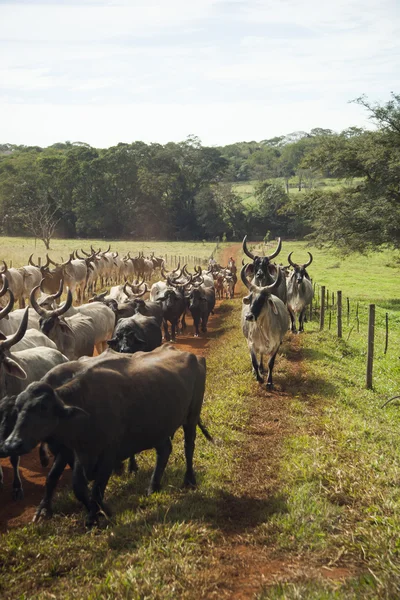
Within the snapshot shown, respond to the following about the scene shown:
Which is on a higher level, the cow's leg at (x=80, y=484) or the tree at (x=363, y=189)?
the tree at (x=363, y=189)

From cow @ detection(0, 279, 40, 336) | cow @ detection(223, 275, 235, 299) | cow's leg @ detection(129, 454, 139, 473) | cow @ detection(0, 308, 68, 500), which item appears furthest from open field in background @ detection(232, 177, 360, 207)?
cow's leg @ detection(129, 454, 139, 473)

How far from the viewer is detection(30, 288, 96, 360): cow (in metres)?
10.2

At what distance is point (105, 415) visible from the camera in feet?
19.6

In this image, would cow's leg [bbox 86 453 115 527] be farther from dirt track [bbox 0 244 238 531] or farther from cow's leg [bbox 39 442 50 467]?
cow's leg [bbox 39 442 50 467]

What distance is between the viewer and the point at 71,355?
10.6 metres

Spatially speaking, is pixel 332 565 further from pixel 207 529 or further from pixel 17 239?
pixel 17 239

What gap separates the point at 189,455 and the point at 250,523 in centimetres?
128

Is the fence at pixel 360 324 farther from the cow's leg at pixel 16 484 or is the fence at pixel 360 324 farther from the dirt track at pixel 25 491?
the cow's leg at pixel 16 484

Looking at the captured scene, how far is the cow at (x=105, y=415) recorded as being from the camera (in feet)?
18.0

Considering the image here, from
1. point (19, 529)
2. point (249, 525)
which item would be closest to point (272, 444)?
point (249, 525)

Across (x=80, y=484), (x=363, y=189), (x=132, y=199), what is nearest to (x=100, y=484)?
(x=80, y=484)

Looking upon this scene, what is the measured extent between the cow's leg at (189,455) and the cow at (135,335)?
2.52 m

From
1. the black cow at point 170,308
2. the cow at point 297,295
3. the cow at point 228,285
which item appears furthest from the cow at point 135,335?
the cow at point 228,285

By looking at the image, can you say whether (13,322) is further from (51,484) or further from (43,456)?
(51,484)
